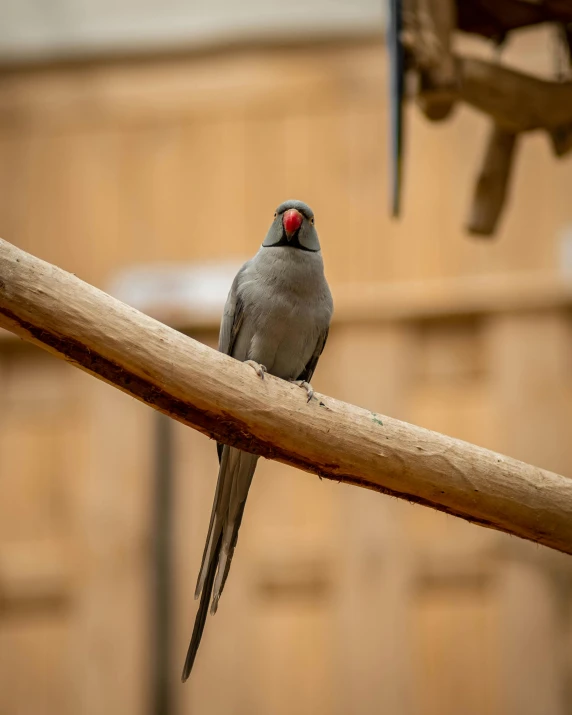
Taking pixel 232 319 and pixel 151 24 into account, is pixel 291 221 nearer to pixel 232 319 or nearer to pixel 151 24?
pixel 232 319

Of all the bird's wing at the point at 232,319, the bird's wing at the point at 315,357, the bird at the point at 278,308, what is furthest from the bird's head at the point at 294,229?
the bird's wing at the point at 315,357

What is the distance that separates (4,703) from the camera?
406 cm

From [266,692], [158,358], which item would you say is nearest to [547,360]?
[266,692]

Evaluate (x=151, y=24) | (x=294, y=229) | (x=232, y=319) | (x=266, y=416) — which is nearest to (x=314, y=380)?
(x=232, y=319)

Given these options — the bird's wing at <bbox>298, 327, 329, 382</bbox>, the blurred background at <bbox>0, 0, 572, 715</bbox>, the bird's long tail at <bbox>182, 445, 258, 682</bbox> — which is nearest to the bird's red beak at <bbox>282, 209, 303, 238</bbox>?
the bird's wing at <bbox>298, 327, 329, 382</bbox>

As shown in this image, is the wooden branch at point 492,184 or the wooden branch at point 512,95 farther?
the wooden branch at point 492,184

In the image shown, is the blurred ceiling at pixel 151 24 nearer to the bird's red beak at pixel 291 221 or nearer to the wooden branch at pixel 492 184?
the wooden branch at pixel 492 184

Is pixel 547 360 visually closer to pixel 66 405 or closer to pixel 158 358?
pixel 66 405

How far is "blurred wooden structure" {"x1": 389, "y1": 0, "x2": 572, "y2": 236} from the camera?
2.63 meters

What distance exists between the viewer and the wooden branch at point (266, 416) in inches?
73.0

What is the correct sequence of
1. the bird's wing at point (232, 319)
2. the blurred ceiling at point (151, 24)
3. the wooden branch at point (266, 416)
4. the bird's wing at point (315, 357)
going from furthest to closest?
the blurred ceiling at point (151, 24), the bird's wing at point (315, 357), the bird's wing at point (232, 319), the wooden branch at point (266, 416)

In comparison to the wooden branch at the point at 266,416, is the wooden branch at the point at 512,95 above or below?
above

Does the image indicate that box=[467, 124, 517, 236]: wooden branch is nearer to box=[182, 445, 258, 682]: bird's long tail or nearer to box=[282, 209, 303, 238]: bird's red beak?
box=[282, 209, 303, 238]: bird's red beak

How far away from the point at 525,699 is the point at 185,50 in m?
3.82
